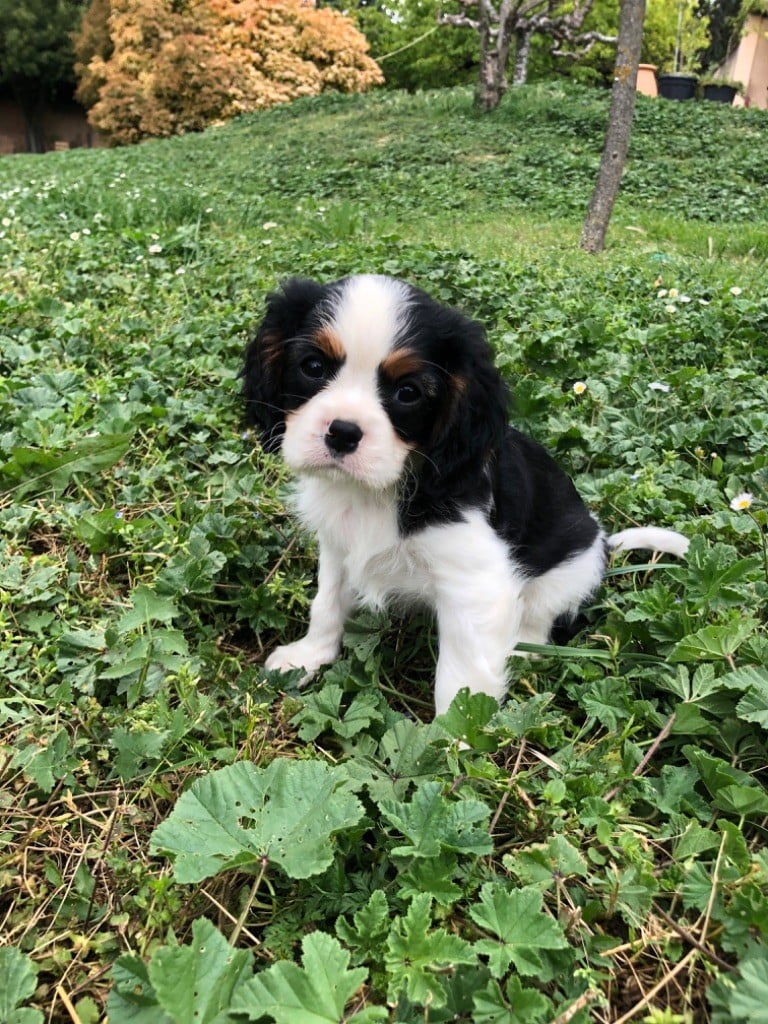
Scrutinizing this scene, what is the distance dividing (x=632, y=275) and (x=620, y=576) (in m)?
3.13

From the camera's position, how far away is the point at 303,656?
90.8 inches

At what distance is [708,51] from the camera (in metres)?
30.3

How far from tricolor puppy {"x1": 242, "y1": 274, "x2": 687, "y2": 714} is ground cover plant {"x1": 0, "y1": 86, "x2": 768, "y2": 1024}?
0.53ft

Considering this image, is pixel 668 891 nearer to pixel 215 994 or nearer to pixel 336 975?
pixel 336 975

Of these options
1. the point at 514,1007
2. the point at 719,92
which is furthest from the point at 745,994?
the point at 719,92

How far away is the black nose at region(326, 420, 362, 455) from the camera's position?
1.88m

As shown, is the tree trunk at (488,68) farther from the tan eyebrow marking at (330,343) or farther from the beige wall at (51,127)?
the beige wall at (51,127)

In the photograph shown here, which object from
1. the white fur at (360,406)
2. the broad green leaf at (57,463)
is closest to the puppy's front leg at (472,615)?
the white fur at (360,406)

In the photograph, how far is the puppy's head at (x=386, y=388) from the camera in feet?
6.29

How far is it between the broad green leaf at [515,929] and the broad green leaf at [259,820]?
0.90ft

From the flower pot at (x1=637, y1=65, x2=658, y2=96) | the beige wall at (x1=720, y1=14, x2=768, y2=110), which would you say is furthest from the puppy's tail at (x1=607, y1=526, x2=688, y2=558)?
the beige wall at (x1=720, y1=14, x2=768, y2=110)

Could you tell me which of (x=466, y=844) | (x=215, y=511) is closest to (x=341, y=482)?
(x=215, y=511)

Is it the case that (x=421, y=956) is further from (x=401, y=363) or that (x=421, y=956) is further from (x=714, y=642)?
(x=401, y=363)

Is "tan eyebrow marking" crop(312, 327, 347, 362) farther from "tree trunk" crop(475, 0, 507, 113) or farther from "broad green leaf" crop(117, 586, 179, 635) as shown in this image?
"tree trunk" crop(475, 0, 507, 113)
